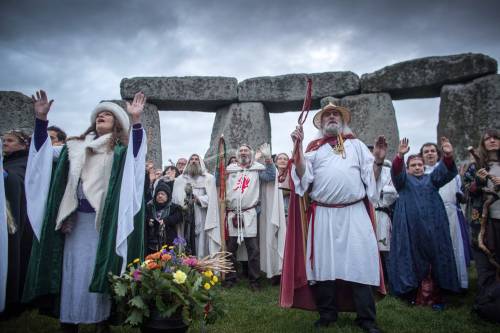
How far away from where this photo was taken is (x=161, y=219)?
6137mm

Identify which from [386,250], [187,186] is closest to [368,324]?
[386,250]

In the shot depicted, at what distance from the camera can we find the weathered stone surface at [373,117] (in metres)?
8.66

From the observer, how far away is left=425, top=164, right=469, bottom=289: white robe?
16.9 feet

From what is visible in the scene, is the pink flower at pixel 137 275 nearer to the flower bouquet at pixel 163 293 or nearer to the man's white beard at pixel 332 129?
the flower bouquet at pixel 163 293

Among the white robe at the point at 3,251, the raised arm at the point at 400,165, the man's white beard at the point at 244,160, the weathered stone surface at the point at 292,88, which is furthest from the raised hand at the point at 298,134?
the weathered stone surface at the point at 292,88

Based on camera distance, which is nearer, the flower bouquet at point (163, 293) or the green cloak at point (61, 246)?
the flower bouquet at point (163, 293)

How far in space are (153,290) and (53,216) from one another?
1.14 metres

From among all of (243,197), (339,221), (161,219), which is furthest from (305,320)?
(161,219)

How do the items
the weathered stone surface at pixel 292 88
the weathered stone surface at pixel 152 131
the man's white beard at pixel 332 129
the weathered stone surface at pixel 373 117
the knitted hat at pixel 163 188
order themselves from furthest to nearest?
the weathered stone surface at pixel 152 131 → the weathered stone surface at pixel 292 88 → the weathered stone surface at pixel 373 117 → the knitted hat at pixel 163 188 → the man's white beard at pixel 332 129

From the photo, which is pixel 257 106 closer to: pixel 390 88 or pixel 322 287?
pixel 390 88

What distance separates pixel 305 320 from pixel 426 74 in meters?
6.51

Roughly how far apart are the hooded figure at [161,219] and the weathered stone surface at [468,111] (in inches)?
231

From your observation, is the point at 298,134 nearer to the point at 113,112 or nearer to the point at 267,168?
the point at 113,112

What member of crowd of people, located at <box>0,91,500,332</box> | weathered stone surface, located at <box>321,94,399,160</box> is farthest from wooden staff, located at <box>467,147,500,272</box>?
weathered stone surface, located at <box>321,94,399,160</box>
